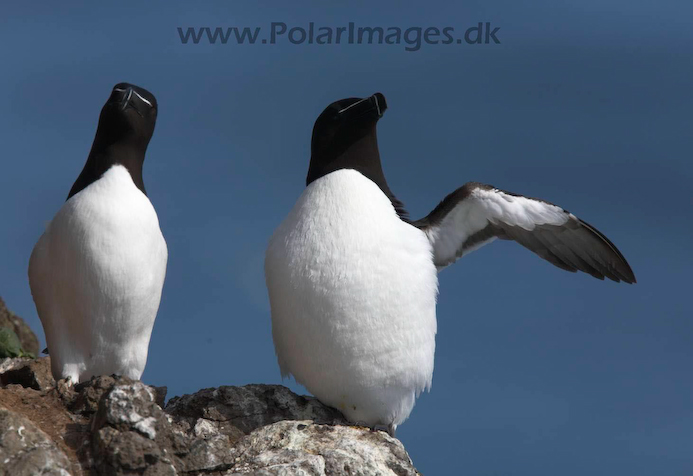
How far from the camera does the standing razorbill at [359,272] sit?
9.12m

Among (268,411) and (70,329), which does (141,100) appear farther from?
(268,411)

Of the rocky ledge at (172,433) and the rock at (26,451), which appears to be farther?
the rocky ledge at (172,433)

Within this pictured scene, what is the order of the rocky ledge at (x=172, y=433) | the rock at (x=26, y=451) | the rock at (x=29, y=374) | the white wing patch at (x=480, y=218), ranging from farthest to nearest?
1. the white wing patch at (x=480, y=218)
2. the rock at (x=29, y=374)
3. the rocky ledge at (x=172, y=433)
4. the rock at (x=26, y=451)

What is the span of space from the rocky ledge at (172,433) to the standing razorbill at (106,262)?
17.2 inches

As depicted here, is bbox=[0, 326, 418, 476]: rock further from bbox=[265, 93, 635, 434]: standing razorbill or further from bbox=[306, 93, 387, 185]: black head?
bbox=[306, 93, 387, 185]: black head

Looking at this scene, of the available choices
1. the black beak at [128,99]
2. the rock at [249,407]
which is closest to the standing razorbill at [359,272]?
the rock at [249,407]

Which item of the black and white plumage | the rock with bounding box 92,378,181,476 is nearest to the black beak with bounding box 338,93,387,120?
the black and white plumage

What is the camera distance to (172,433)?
805 cm

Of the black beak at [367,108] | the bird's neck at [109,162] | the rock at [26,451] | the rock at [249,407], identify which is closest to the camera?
the rock at [26,451]

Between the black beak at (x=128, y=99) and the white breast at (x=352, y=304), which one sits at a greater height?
the black beak at (x=128, y=99)

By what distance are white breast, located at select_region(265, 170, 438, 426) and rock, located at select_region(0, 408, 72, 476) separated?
2417mm

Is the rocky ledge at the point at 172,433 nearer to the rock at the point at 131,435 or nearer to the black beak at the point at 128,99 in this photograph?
the rock at the point at 131,435

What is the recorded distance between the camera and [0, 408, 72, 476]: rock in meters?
7.37

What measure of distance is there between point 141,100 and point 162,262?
147 cm
